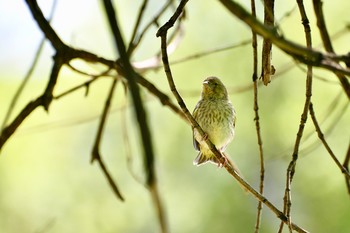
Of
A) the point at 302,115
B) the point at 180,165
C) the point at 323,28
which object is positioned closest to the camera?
the point at 323,28

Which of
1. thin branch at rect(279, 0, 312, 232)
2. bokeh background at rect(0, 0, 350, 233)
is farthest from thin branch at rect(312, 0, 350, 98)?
bokeh background at rect(0, 0, 350, 233)

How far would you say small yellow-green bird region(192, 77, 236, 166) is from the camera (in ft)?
16.1

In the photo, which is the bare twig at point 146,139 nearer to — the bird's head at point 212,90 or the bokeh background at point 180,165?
the bird's head at point 212,90

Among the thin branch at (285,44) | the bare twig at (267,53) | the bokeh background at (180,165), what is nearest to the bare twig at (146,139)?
the thin branch at (285,44)

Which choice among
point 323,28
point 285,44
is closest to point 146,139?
point 285,44

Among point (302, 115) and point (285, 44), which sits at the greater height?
point (302, 115)

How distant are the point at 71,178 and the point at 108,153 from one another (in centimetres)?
53

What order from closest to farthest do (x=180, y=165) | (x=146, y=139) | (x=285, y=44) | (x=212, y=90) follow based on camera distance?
(x=146, y=139)
(x=285, y=44)
(x=212, y=90)
(x=180, y=165)

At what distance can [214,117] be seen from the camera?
16.6ft

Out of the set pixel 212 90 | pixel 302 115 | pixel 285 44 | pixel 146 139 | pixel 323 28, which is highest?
pixel 212 90

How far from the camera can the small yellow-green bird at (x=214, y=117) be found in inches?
193

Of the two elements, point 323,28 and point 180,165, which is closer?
point 323,28

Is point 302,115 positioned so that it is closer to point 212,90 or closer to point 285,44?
point 285,44

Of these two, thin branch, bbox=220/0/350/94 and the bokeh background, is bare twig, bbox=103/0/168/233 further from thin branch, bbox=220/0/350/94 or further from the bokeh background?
the bokeh background
